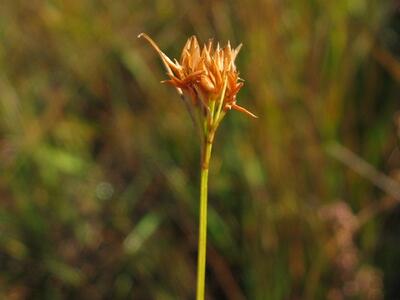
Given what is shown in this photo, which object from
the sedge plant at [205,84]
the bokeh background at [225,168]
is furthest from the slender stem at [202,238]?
the bokeh background at [225,168]

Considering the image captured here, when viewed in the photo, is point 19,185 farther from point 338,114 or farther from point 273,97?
point 338,114

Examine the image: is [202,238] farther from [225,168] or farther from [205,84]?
[225,168]

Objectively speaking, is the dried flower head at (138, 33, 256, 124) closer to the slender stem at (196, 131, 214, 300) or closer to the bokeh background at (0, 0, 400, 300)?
the slender stem at (196, 131, 214, 300)

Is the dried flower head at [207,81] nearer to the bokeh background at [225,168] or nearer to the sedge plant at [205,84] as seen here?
the sedge plant at [205,84]

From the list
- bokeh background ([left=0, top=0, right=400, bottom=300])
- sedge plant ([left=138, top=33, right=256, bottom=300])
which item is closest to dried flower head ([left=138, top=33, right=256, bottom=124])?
sedge plant ([left=138, top=33, right=256, bottom=300])

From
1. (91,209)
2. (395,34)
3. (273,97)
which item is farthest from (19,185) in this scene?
(395,34)

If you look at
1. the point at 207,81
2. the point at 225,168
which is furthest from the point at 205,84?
the point at 225,168
